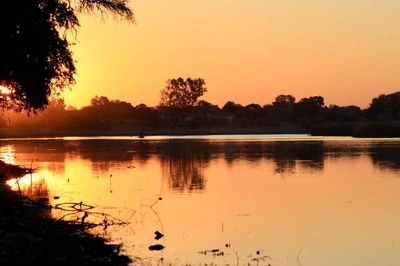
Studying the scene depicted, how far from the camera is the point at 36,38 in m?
21.8

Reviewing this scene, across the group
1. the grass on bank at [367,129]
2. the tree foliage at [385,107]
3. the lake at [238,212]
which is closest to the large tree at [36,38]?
the lake at [238,212]

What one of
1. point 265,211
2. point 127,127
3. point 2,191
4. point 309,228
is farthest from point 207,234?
point 127,127

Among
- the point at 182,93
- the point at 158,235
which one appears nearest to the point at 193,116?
the point at 182,93

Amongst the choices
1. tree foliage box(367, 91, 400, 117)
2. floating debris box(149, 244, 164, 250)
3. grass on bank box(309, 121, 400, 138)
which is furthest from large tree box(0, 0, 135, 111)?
tree foliage box(367, 91, 400, 117)

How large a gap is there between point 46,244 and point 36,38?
38.2 ft

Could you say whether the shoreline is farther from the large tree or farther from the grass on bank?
the large tree

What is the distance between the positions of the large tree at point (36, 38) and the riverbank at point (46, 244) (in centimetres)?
736

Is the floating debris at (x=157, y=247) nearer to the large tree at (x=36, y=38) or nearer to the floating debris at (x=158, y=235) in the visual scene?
the floating debris at (x=158, y=235)

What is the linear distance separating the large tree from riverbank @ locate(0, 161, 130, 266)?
736 centimetres

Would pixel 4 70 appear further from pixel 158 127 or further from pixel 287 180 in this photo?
pixel 158 127

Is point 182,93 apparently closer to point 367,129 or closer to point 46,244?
point 367,129

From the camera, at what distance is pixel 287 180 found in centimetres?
3164

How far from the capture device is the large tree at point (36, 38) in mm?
20375

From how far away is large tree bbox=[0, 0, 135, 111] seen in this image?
66.8ft
